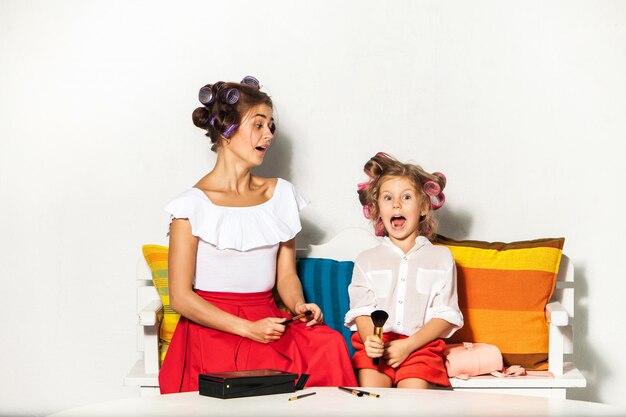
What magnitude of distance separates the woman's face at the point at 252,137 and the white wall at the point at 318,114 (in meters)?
0.46

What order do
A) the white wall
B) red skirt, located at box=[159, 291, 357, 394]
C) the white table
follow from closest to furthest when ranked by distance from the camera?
1. the white table
2. red skirt, located at box=[159, 291, 357, 394]
3. the white wall

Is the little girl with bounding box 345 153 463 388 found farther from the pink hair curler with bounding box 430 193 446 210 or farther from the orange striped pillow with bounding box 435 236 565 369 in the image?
the orange striped pillow with bounding box 435 236 565 369

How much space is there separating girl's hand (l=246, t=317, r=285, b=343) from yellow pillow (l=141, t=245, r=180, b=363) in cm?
37

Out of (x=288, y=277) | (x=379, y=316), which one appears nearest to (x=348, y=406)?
(x=379, y=316)

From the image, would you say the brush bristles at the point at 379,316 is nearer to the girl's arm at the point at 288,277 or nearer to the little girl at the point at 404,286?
the little girl at the point at 404,286

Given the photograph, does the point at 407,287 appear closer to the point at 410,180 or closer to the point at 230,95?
the point at 410,180

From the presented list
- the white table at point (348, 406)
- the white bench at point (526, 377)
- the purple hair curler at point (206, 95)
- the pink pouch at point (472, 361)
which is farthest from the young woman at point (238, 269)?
the white table at point (348, 406)

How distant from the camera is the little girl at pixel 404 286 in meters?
2.94

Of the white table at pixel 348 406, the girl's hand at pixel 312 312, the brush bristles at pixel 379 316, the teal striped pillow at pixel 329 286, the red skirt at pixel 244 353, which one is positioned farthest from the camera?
the teal striped pillow at pixel 329 286

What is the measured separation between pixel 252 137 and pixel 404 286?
27.2 inches

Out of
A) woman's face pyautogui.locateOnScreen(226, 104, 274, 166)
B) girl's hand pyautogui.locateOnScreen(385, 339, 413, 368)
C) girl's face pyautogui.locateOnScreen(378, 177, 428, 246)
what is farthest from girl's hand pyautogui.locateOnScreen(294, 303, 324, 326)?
woman's face pyautogui.locateOnScreen(226, 104, 274, 166)

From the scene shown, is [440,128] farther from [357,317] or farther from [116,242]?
[116,242]

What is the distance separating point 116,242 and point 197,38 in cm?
83

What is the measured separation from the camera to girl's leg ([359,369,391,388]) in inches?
115
